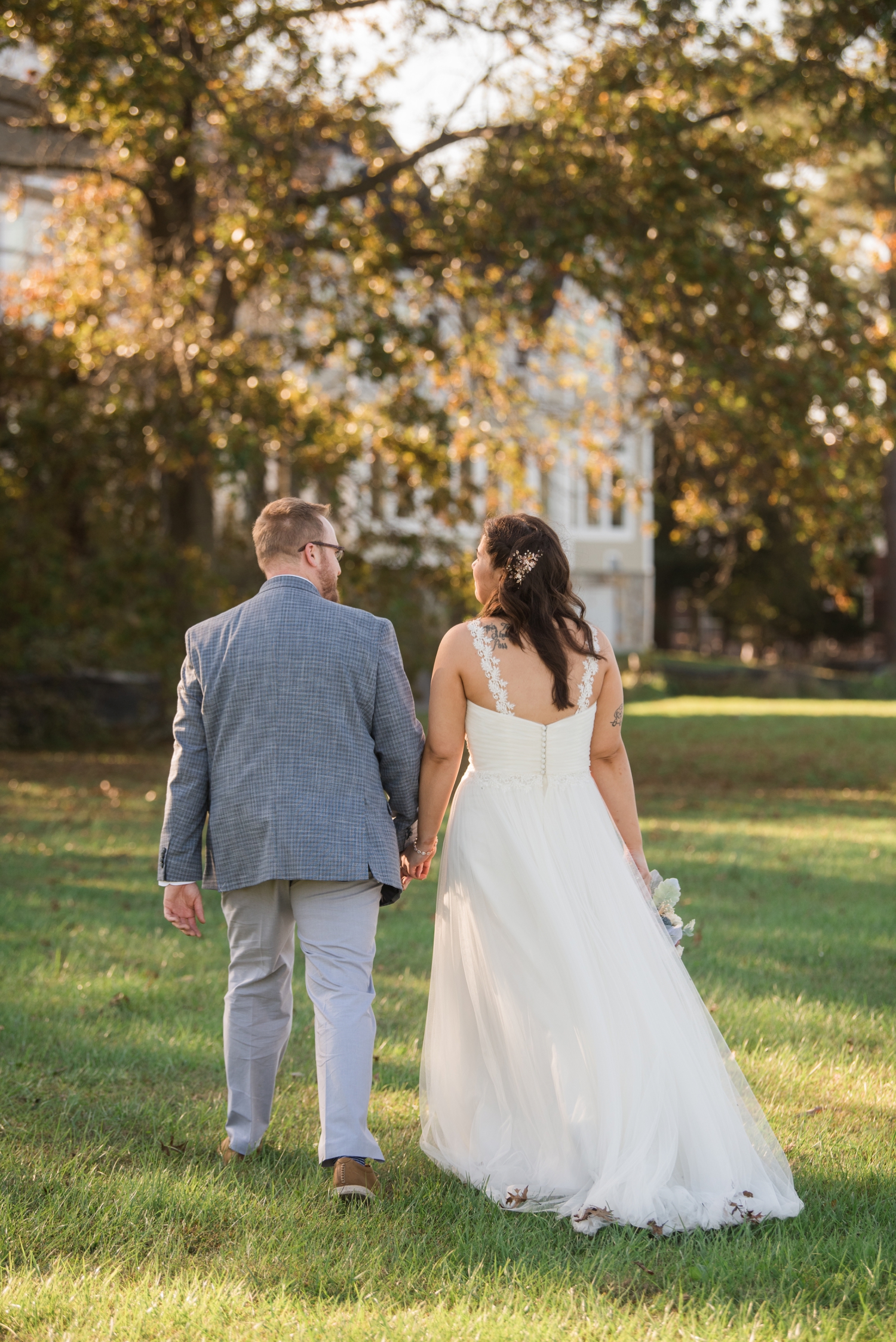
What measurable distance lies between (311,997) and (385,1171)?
2.10 feet

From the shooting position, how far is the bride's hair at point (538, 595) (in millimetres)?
4090

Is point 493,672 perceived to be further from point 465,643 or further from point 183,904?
point 183,904

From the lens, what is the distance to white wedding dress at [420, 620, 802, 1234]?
365 centimetres

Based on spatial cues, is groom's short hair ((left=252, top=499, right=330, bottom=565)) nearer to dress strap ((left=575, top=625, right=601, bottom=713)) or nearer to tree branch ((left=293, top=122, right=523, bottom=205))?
dress strap ((left=575, top=625, right=601, bottom=713))

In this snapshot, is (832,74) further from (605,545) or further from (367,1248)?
(605,545)

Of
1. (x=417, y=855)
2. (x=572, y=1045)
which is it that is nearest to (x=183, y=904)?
(x=417, y=855)

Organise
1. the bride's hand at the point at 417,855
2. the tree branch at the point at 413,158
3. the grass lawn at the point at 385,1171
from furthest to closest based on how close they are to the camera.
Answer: the tree branch at the point at 413,158 → the bride's hand at the point at 417,855 → the grass lawn at the point at 385,1171

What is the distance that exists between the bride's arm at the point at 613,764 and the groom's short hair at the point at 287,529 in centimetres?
100

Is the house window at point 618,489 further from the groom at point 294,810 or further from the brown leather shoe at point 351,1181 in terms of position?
the brown leather shoe at point 351,1181

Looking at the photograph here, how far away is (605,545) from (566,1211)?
3464cm

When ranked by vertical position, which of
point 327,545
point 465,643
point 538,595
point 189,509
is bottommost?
point 465,643

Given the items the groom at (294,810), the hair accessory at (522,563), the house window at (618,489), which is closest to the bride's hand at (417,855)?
the groom at (294,810)

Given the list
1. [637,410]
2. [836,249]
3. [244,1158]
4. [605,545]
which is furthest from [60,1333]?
[605,545]

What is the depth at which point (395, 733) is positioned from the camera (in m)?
4.00
